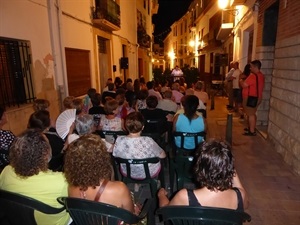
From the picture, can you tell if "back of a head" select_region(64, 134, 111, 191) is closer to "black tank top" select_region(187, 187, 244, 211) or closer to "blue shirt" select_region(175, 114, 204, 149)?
"black tank top" select_region(187, 187, 244, 211)

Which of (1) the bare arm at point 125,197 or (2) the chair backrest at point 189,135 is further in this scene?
(2) the chair backrest at point 189,135

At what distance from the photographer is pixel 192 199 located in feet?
5.83

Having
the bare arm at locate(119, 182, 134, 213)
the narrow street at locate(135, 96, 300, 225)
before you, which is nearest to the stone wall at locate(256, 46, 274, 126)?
the narrow street at locate(135, 96, 300, 225)

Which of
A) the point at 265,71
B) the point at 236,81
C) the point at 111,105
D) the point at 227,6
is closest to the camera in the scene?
the point at 111,105

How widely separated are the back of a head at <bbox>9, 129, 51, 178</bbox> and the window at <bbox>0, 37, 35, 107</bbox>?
3.07m

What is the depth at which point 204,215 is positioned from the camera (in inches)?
63.7

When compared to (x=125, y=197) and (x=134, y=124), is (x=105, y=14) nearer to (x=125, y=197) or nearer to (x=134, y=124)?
(x=134, y=124)

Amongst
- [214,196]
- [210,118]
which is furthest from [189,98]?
[210,118]

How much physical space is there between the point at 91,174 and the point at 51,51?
5188 millimetres

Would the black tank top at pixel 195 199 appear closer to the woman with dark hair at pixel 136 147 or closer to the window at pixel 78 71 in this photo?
the woman with dark hair at pixel 136 147

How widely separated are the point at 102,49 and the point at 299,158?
8.48 meters

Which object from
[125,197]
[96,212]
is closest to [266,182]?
[125,197]

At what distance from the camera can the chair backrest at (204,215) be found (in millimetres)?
1610

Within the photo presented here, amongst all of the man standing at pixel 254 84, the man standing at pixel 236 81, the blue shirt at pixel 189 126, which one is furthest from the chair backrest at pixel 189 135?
the man standing at pixel 236 81
